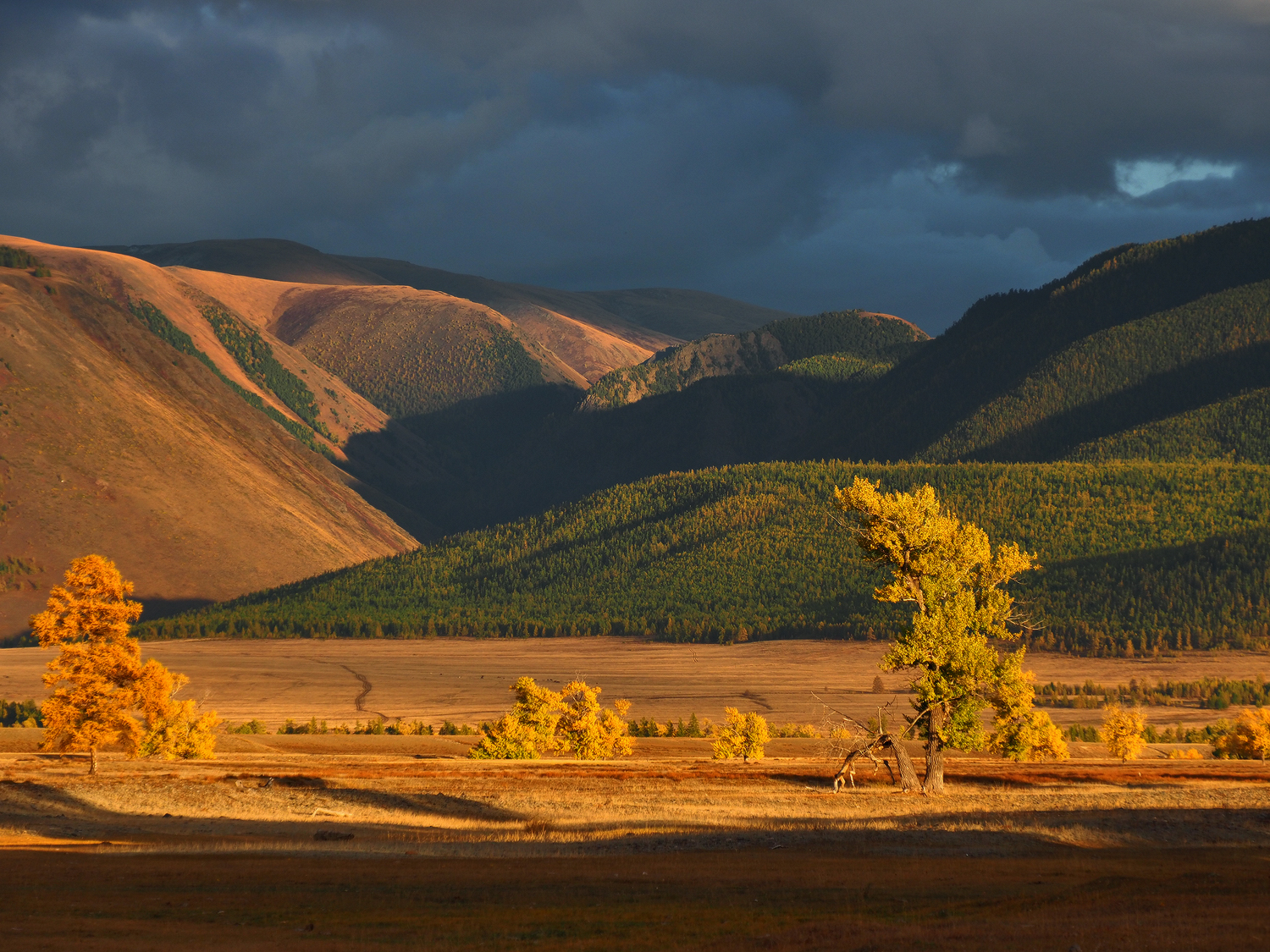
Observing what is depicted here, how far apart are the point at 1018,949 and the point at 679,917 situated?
9.74m

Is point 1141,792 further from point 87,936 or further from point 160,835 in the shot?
point 87,936

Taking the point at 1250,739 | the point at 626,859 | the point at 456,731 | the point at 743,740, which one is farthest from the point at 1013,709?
the point at 456,731

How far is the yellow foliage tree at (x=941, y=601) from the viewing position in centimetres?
6172

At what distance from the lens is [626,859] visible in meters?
44.3

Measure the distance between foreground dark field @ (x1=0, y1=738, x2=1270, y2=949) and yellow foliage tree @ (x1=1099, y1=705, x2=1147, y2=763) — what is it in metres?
21.5

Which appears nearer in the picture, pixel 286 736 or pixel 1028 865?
pixel 1028 865

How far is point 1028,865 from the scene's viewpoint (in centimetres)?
4141

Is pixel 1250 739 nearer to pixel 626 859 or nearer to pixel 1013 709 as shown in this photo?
pixel 1013 709

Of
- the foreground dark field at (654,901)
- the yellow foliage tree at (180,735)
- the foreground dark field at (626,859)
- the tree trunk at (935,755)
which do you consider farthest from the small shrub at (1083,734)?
the foreground dark field at (654,901)

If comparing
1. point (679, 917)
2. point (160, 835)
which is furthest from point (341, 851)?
point (679, 917)

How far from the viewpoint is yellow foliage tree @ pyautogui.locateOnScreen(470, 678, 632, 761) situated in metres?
102

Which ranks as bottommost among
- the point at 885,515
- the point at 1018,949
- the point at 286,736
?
the point at 286,736

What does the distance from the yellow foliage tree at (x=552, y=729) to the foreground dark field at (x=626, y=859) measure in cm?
1946

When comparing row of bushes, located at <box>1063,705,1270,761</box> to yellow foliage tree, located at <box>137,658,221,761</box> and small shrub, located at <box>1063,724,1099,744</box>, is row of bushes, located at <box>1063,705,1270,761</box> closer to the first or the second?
small shrub, located at <box>1063,724,1099,744</box>
